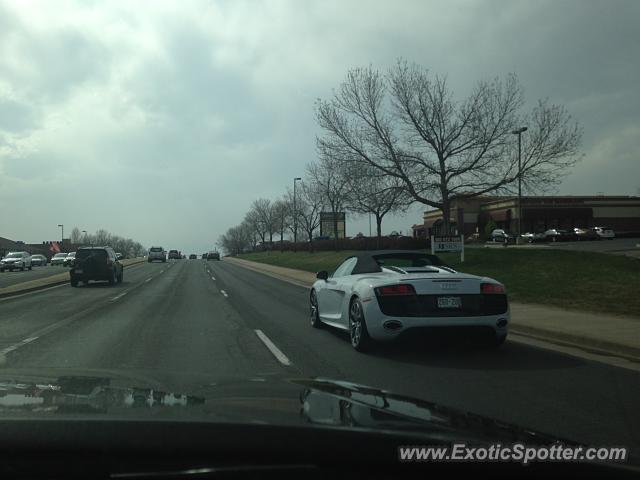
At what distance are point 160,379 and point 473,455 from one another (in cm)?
264

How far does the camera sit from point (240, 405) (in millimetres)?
3391

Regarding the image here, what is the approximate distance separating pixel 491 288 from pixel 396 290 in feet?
4.63

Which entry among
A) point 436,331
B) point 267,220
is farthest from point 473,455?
point 267,220

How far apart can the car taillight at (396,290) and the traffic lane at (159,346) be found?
5.87 ft

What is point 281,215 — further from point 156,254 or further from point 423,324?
point 423,324

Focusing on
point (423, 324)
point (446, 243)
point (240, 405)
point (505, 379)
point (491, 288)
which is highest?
point (446, 243)

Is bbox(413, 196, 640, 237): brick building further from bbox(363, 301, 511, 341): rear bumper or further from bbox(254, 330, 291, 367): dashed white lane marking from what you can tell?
bbox(363, 301, 511, 341): rear bumper

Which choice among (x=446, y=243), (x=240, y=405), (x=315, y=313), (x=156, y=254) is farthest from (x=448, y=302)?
(x=156, y=254)

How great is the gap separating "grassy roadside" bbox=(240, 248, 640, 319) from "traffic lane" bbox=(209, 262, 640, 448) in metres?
5.76

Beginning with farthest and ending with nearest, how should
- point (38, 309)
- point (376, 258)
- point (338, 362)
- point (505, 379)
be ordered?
point (38, 309)
point (376, 258)
point (338, 362)
point (505, 379)

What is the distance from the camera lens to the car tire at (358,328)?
8.77 metres

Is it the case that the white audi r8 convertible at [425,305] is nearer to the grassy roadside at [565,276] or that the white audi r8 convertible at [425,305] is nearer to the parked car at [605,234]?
the grassy roadside at [565,276]

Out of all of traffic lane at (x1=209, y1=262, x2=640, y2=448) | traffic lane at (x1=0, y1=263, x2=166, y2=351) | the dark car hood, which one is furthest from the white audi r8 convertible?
traffic lane at (x1=0, y1=263, x2=166, y2=351)

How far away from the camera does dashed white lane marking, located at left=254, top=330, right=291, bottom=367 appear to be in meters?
8.27
